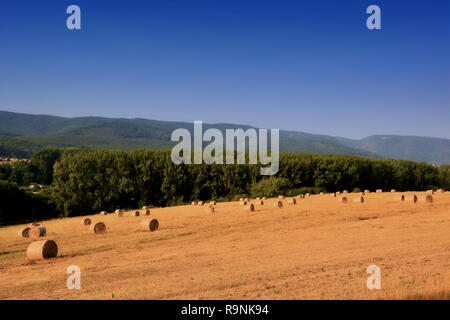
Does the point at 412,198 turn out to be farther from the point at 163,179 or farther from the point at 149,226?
the point at 163,179

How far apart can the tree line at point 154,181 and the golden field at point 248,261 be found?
36.9 metres

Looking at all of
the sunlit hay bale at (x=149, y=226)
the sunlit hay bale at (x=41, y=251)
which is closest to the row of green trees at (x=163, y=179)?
the sunlit hay bale at (x=149, y=226)

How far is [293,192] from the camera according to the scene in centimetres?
6519

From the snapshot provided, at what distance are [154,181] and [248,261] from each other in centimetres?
5280

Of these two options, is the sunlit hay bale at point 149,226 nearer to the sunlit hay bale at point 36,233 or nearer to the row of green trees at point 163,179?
the sunlit hay bale at point 36,233

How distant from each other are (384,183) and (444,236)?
68.7m

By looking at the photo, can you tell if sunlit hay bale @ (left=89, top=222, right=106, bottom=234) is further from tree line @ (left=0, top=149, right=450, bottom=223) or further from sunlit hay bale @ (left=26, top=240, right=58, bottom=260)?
tree line @ (left=0, top=149, right=450, bottom=223)

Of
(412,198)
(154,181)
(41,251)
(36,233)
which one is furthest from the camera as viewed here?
(154,181)

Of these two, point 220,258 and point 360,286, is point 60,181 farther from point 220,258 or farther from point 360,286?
point 360,286

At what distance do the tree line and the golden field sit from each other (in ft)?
121

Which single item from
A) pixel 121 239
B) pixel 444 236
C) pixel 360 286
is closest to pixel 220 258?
pixel 360 286

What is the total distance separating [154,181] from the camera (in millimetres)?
67625

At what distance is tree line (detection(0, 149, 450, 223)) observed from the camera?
208 feet

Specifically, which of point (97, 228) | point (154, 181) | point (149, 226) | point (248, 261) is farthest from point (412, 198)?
point (154, 181)
